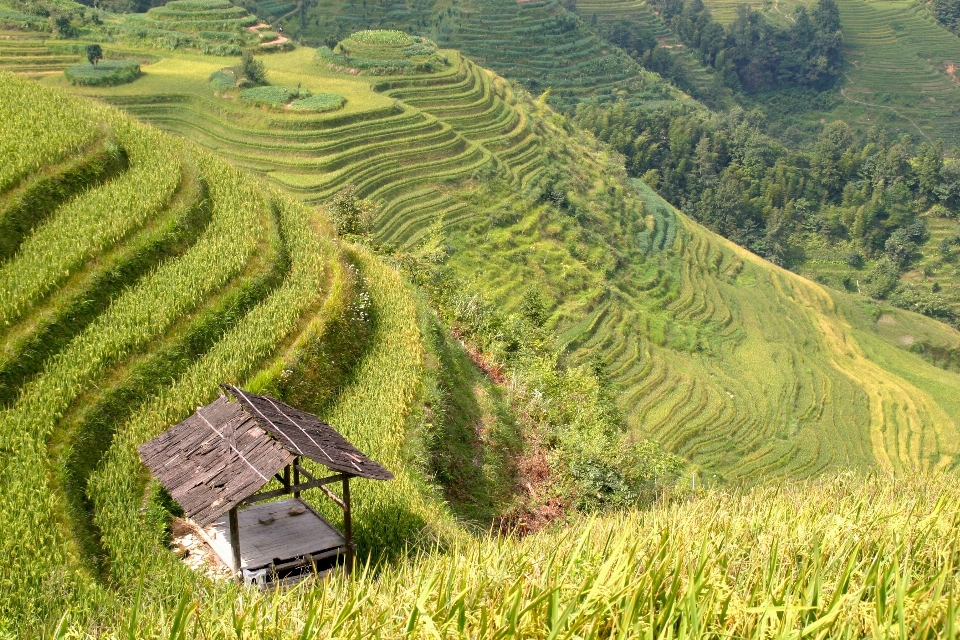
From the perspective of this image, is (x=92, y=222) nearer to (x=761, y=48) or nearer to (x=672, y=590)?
(x=672, y=590)

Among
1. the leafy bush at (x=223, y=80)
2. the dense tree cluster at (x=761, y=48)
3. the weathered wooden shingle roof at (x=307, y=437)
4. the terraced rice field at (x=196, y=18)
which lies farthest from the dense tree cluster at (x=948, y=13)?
the weathered wooden shingle roof at (x=307, y=437)

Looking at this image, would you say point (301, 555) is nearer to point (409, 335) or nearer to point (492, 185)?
point (409, 335)

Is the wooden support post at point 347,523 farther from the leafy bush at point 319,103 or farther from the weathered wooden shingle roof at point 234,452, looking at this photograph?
the leafy bush at point 319,103

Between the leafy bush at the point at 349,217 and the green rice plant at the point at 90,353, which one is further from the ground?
the green rice plant at the point at 90,353

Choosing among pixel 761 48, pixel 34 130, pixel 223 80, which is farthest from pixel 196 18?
pixel 761 48

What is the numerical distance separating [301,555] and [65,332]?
13.1 ft

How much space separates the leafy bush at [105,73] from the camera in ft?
101

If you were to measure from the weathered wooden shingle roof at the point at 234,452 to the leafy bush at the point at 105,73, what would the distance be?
2913 cm

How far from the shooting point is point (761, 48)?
8625cm

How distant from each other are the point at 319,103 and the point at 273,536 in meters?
27.7

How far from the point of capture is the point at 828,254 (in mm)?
54406

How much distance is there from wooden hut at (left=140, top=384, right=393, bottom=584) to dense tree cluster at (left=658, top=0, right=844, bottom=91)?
3451 inches

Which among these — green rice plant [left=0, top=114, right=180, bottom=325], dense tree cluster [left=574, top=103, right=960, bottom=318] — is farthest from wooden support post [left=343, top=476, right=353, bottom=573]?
dense tree cluster [left=574, top=103, right=960, bottom=318]

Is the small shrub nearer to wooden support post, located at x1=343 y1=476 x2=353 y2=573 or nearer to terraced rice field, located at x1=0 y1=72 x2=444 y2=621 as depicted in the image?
terraced rice field, located at x1=0 y1=72 x2=444 y2=621
